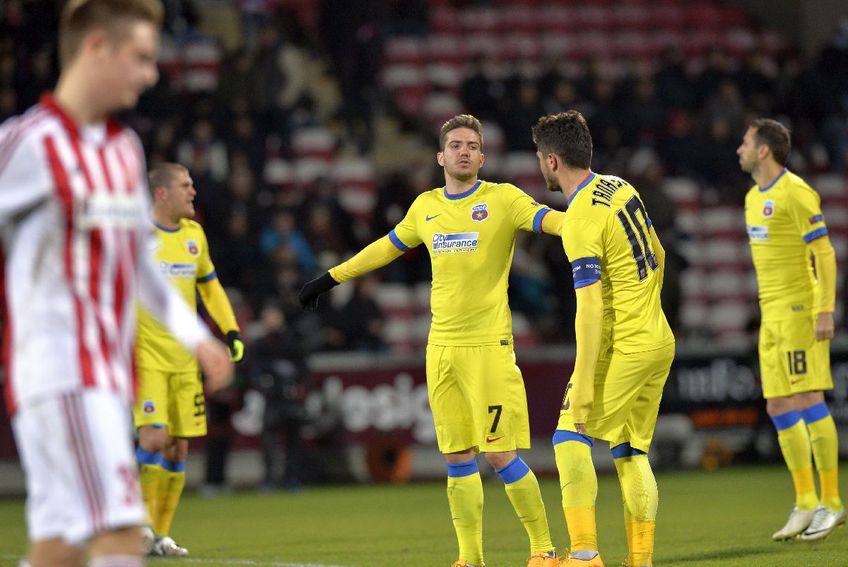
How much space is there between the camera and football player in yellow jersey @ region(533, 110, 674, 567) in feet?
21.8

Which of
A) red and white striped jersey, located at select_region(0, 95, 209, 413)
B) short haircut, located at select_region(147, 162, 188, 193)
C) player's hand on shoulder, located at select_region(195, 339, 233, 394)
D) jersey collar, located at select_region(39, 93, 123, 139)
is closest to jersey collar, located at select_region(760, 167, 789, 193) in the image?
short haircut, located at select_region(147, 162, 188, 193)

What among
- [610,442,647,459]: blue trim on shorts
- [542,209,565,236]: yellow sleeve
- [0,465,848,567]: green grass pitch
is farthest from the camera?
[0,465,848,567]: green grass pitch

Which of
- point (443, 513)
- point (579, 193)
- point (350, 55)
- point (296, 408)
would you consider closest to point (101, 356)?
point (579, 193)

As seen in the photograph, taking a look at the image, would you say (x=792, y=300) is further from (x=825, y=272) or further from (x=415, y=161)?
(x=415, y=161)

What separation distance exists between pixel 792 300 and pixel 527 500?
296cm

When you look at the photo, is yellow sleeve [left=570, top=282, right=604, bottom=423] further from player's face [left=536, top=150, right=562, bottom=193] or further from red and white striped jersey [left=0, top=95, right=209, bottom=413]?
red and white striped jersey [left=0, top=95, right=209, bottom=413]

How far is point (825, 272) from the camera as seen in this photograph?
9.03 metres

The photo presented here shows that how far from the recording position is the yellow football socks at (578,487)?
6.65 meters

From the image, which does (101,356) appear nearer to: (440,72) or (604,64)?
(440,72)

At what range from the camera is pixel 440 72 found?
20.9 m

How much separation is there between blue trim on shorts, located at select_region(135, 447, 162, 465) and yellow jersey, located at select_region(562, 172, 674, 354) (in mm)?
3553

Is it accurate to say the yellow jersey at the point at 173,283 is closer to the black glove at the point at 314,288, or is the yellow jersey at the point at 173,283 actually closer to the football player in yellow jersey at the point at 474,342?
the black glove at the point at 314,288

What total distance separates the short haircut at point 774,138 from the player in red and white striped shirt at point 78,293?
6.14 m

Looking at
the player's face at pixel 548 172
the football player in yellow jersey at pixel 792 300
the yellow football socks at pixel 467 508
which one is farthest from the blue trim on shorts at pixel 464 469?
the football player in yellow jersey at pixel 792 300
